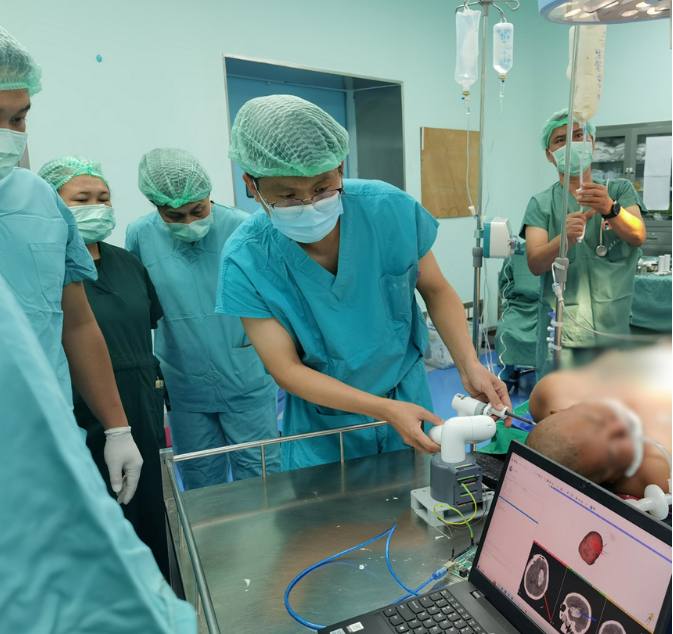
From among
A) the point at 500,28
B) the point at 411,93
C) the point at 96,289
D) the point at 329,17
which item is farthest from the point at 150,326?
the point at 411,93

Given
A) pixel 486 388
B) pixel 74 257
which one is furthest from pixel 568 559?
pixel 74 257

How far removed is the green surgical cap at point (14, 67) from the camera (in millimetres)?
1015

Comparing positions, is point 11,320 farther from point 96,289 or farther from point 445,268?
point 445,268

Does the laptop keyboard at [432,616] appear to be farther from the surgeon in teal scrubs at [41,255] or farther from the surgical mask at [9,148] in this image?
the surgical mask at [9,148]

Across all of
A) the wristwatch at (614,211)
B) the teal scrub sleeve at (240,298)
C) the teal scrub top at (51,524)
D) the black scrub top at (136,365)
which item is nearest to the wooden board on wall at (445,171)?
the wristwatch at (614,211)

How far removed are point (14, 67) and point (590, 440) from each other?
1.15 meters

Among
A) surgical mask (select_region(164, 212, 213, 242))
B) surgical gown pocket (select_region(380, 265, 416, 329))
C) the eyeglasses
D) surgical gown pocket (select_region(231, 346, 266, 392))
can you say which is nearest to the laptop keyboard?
surgical gown pocket (select_region(380, 265, 416, 329))

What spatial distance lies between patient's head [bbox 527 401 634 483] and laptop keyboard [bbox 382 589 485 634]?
0.26 meters

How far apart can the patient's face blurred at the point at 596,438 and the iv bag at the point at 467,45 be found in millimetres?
1665

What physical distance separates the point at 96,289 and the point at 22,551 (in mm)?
1490

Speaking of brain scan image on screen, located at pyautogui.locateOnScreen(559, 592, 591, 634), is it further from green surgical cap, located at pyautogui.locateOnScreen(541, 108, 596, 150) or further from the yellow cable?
green surgical cap, located at pyautogui.locateOnScreen(541, 108, 596, 150)

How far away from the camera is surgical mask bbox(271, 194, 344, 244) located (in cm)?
122

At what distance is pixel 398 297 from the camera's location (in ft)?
4.42

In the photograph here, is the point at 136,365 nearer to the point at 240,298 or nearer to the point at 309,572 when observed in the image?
the point at 240,298
